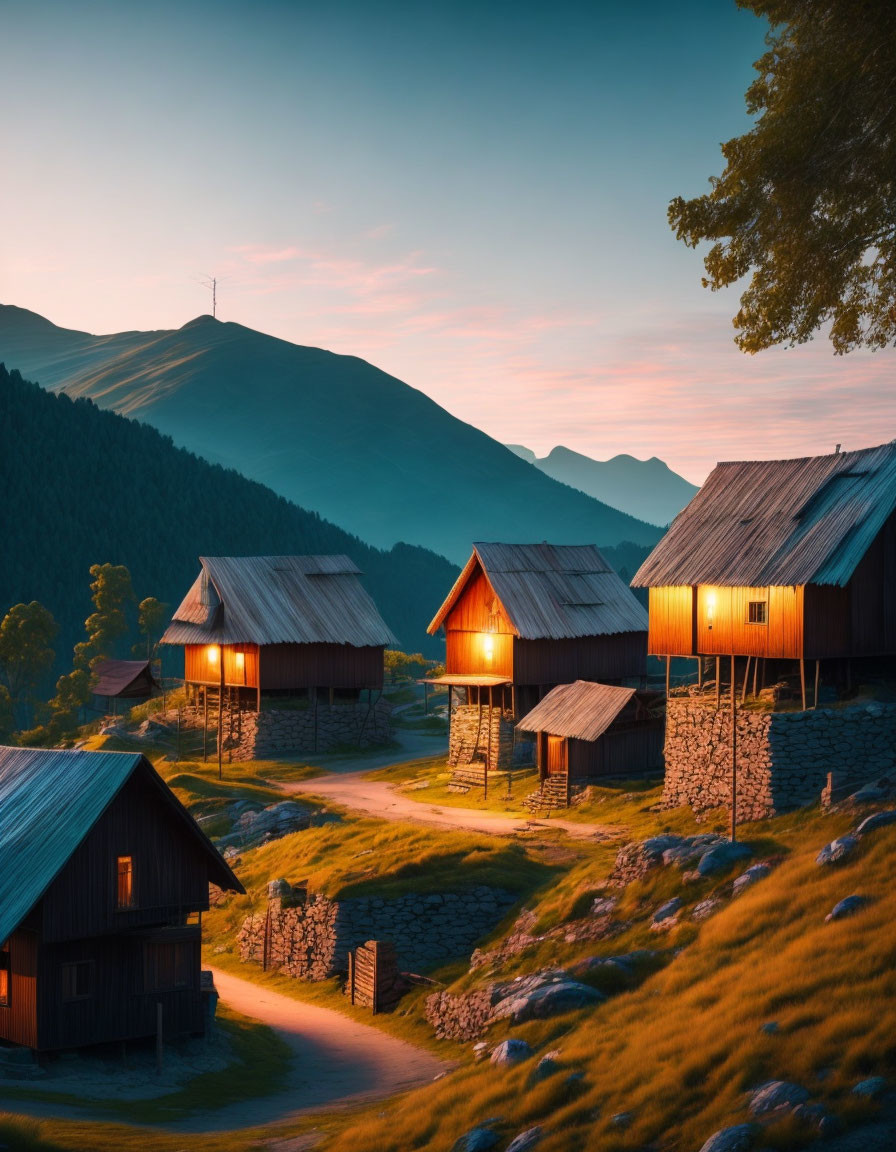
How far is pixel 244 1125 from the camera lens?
31453 millimetres

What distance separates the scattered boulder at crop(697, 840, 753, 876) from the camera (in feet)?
122

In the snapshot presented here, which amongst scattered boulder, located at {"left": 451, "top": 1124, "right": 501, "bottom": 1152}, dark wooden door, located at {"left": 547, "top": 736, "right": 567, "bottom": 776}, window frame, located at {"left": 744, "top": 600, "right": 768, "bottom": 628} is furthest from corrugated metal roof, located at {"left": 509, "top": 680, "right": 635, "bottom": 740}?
scattered boulder, located at {"left": 451, "top": 1124, "right": 501, "bottom": 1152}

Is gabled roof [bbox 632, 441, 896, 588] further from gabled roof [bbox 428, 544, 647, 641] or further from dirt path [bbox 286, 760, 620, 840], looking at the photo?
gabled roof [bbox 428, 544, 647, 641]

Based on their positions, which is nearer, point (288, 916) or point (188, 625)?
point (288, 916)

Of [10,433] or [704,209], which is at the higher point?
[10,433]

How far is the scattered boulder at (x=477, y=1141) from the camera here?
2542 centimetres

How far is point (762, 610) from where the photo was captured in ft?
153

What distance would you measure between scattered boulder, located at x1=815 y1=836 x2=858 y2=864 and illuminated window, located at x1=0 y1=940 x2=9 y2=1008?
21069 mm

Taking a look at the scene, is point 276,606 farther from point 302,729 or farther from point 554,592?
point 554,592

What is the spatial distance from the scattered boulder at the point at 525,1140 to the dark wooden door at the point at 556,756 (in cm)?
3032

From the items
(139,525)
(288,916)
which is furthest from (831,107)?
(139,525)

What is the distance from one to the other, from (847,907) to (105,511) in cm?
15438

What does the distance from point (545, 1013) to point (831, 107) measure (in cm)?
2228

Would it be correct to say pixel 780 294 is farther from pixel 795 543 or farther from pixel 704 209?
pixel 795 543
